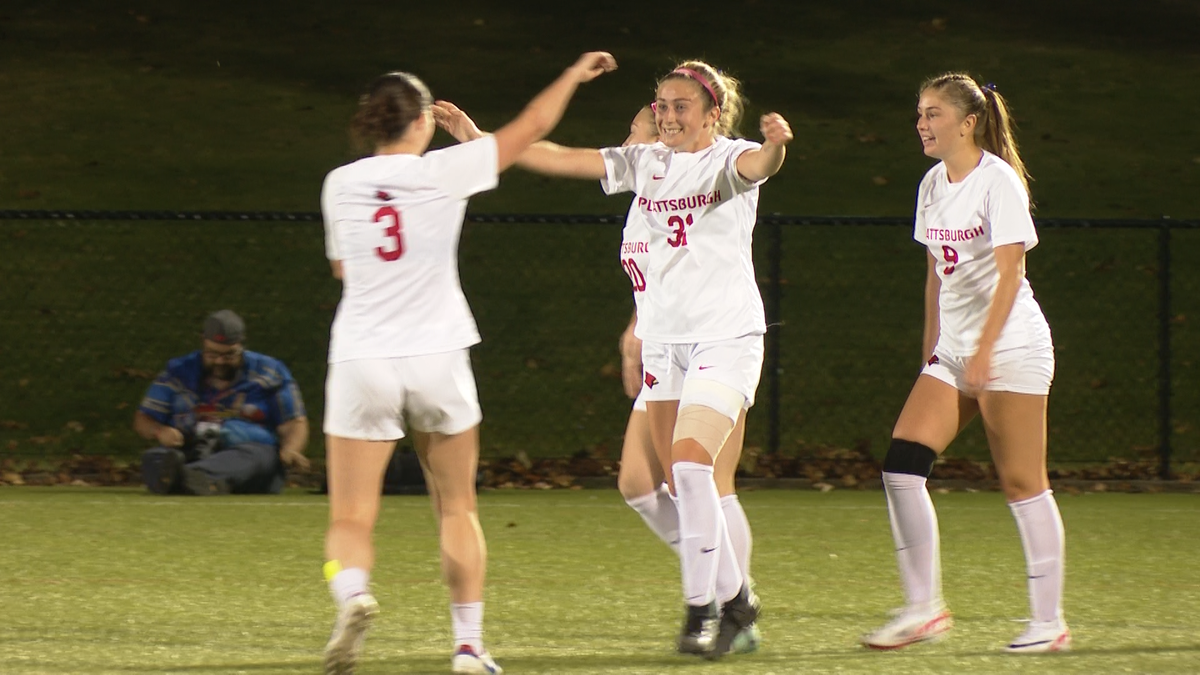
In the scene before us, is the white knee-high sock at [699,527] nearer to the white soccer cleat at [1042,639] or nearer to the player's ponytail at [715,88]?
the white soccer cleat at [1042,639]

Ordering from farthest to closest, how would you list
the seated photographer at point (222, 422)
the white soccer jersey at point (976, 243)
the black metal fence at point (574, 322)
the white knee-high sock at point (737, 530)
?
the black metal fence at point (574, 322) → the seated photographer at point (222, 422) → the white knee-high sock at point (737, 530) → the white soccer jersey at point (976, 243)

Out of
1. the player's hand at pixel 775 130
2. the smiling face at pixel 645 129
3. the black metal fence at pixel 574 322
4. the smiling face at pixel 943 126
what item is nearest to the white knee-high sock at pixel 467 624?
the player's hand at pixel 775 130

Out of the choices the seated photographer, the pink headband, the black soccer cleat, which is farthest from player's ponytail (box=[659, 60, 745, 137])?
the seated photographer

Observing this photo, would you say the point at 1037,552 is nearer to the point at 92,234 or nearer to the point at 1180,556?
the point at 1180,556

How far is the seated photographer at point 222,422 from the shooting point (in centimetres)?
1080

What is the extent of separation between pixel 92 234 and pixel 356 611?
12.7 meters

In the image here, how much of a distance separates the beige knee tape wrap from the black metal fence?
657 centimetres

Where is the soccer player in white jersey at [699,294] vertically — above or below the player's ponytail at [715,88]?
below

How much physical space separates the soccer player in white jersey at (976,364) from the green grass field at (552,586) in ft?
0.74

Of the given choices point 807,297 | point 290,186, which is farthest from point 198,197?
point 807,297

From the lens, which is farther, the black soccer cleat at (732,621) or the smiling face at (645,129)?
the smiling face at (645,129)

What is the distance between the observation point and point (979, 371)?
560 centimetres

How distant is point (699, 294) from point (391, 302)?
122cm

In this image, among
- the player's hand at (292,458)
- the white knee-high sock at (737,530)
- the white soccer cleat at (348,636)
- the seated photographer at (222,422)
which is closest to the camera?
the white soccer cleat at (348,636)
